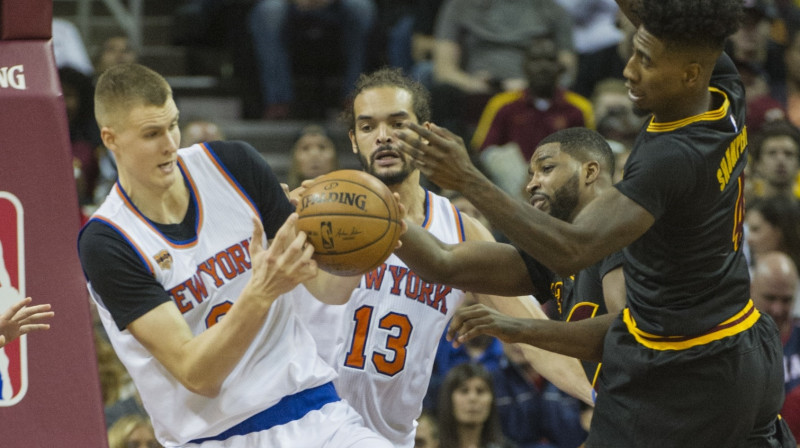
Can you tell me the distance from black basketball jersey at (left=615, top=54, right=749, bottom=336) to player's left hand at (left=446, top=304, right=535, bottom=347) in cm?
39

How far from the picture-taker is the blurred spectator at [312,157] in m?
8.09

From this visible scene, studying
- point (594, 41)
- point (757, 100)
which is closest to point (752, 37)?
point (757, 100)

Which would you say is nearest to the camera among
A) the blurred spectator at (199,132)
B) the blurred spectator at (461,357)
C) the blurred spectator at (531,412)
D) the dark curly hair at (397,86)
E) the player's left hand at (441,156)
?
the player's left hand at (441,156)

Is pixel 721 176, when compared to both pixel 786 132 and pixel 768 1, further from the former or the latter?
pixel 768 1

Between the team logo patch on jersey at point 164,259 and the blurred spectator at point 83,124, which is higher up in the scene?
the blurred spectator at point 83,124

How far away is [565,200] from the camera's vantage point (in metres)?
4.19

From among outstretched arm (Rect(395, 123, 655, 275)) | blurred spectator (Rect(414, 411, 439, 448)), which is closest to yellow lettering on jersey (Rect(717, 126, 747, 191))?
outstretched arm (Rect(395, 123, 655, 275))

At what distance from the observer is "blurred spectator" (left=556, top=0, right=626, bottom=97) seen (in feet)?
31.8

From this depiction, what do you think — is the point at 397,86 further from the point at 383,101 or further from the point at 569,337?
the point at 569,337

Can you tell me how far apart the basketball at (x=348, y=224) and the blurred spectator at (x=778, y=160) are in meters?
4.69

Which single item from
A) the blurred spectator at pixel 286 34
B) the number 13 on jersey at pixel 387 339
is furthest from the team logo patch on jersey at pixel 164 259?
the blurred spectator at pixel 286 34

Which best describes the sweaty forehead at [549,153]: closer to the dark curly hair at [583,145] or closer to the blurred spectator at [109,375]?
the dark curly hair at [583,145]

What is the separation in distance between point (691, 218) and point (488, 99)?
19.1 feet

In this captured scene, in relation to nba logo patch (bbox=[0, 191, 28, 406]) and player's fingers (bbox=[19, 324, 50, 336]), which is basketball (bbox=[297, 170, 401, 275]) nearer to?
player's fingers (bbox=[19, 324, 50, 336])
